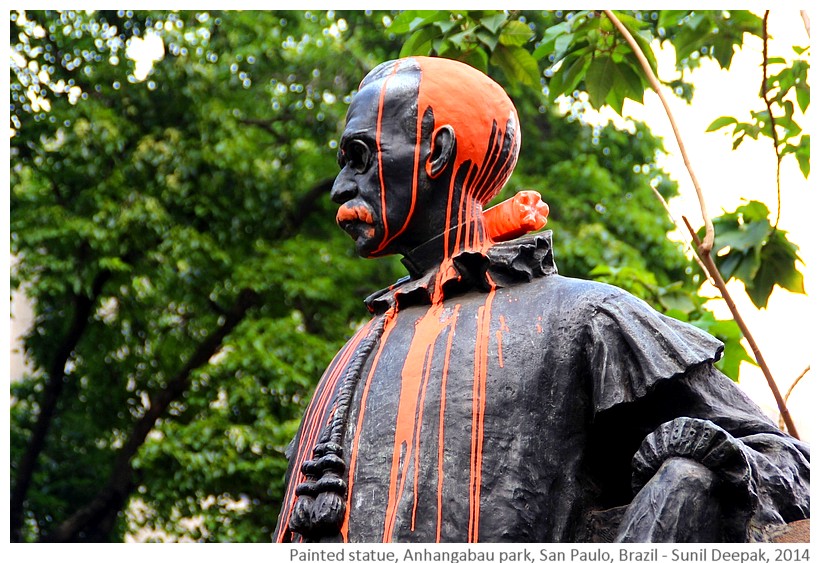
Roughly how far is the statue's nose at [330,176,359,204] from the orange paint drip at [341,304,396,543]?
0.42 meters

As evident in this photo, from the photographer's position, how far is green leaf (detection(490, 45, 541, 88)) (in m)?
6.77

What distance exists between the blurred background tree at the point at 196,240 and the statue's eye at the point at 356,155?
7.74 meters

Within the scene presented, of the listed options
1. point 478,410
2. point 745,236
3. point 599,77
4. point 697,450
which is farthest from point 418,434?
point 745,236

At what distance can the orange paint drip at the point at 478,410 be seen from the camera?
3877mm

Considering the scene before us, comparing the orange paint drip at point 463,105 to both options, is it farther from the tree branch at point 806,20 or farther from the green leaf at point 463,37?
the tree branch at point 806,20

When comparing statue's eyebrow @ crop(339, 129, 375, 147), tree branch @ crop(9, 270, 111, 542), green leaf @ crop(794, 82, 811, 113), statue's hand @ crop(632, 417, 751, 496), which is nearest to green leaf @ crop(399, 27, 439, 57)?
green leaf @ crop(794, 82, 811, 113)

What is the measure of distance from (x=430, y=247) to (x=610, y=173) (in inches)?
404

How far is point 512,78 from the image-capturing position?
22.3ft

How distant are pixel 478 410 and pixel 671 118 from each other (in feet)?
7.50

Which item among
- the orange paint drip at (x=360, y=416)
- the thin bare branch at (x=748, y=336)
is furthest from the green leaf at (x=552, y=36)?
the orange paint drip at (x=360, y=416)

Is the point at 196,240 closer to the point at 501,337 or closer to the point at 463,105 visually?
the point at 463,105

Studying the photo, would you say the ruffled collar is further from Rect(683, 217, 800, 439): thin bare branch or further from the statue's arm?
Rect(683, 217, 800, 439): thin bare branch

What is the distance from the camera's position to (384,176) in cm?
445

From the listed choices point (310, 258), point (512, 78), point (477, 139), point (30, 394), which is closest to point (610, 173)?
point (310, 258)
